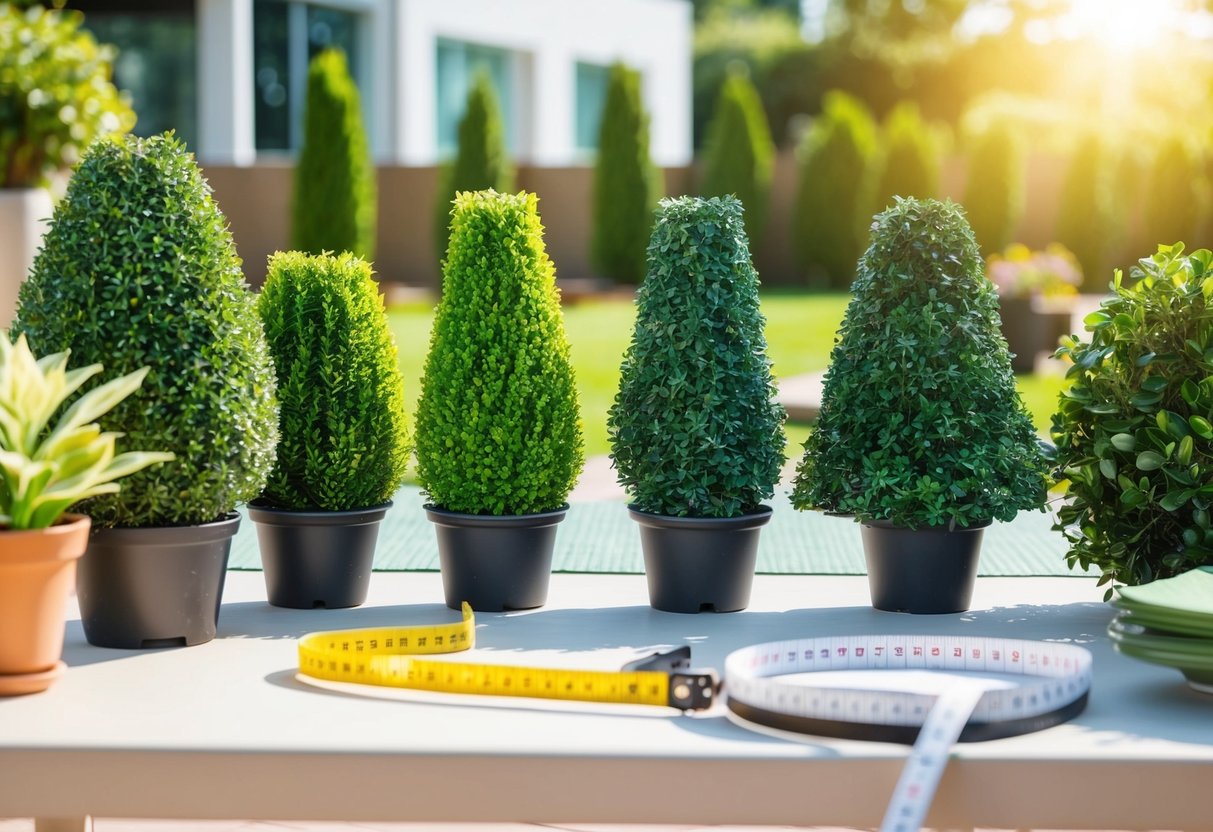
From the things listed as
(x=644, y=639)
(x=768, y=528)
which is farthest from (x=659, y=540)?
(x=768, y=528)

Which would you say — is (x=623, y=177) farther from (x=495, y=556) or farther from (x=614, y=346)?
(x=495, y=556)

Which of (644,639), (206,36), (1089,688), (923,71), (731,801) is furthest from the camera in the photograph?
(923,71)

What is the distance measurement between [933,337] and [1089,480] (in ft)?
1.19

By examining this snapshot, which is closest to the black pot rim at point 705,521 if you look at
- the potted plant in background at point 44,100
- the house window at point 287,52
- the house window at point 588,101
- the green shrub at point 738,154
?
the potted plant in background at point 44,100

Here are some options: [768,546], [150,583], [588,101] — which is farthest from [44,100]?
[588,101]

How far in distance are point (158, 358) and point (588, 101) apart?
80.6ft

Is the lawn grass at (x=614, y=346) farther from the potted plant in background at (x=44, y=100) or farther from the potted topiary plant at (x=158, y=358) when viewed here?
the potted topiary plant at (x=158, y=358)

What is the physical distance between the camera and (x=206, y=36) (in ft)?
59.4

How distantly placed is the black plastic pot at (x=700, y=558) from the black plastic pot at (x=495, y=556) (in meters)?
0.19

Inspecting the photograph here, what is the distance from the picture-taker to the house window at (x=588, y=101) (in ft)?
84.1

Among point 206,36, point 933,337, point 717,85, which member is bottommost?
point 933,337

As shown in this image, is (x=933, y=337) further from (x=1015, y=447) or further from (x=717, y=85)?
(x=717, y=85)

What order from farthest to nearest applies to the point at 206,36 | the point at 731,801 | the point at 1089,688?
the point at 206,36 → the point at 1089,688 → the point at 731,801

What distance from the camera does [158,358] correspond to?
211cm
